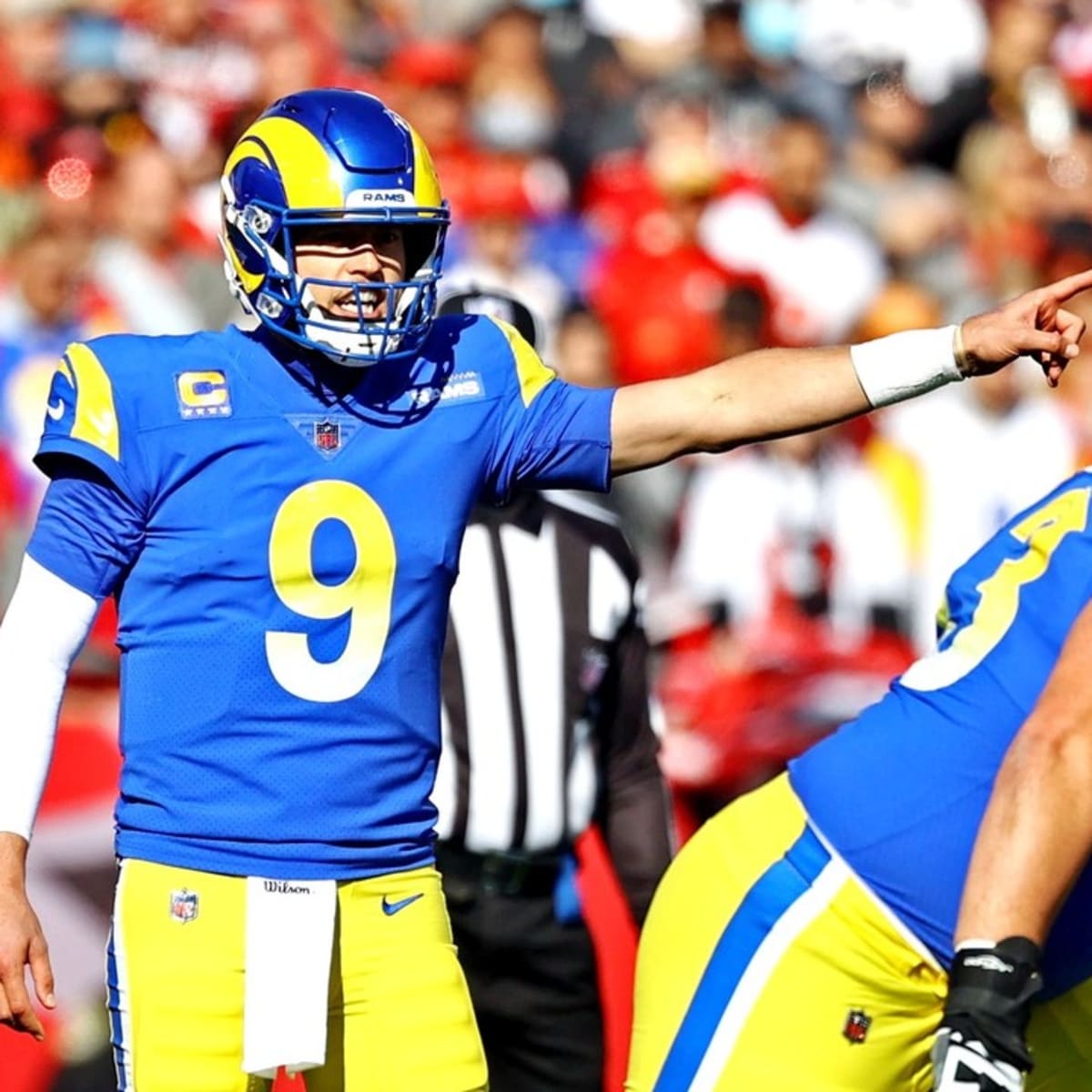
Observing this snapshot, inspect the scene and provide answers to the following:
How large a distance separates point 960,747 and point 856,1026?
0.45 m

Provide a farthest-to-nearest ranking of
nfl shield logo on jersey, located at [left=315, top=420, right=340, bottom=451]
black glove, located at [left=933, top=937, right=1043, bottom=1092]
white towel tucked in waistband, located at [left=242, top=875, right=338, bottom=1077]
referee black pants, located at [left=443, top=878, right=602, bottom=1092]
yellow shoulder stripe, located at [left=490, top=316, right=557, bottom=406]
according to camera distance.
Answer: referee black pants, located at [left=443, top=878, right=602, bottom=1092], yellow shoulder stripe, located at [left=490, top=316, right=557, bottom=406], nfl shield logo on jersey, located at [left=315, top=420, right=340, bottom=451], white towel tucked in waistband, located at [left=242, top=875, right=338, bottom=1077], black glove, located at [left=933, top=937, right=1043, bottom=1092]

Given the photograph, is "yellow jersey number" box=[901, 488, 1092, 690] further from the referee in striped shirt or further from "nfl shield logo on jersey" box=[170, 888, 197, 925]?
the referee in striped shirt

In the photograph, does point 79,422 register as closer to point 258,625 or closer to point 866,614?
point 258,625

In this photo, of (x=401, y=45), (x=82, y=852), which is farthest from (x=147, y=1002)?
(x=401, y=45)

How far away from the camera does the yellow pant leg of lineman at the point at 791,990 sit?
3.51 m

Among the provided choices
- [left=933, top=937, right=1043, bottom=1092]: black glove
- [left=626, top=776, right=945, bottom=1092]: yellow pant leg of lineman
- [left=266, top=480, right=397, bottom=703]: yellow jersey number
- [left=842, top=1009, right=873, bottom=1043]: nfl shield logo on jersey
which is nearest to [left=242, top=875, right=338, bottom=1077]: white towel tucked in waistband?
[left=266, top=480, right=397, bottom=703]: yellow jersey number

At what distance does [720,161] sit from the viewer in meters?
10.9

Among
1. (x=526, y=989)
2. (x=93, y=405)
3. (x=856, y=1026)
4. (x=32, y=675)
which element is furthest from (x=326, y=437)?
(x=526, y=989)

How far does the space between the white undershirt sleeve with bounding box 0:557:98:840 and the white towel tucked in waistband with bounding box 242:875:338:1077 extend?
0.35m

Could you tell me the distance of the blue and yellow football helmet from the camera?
3.49 metres

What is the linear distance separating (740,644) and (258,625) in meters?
5.04

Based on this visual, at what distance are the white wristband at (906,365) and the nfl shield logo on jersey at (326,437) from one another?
2.60 feet

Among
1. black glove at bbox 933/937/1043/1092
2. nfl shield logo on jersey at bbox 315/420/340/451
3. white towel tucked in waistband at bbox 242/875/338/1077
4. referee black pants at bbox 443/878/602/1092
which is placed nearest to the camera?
black glove at bbox 933/937/1043/1092

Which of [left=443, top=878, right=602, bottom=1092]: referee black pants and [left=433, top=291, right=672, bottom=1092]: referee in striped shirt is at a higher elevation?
[left=433, top=291, right=672, bottom=1092]: referee in striped shirt
